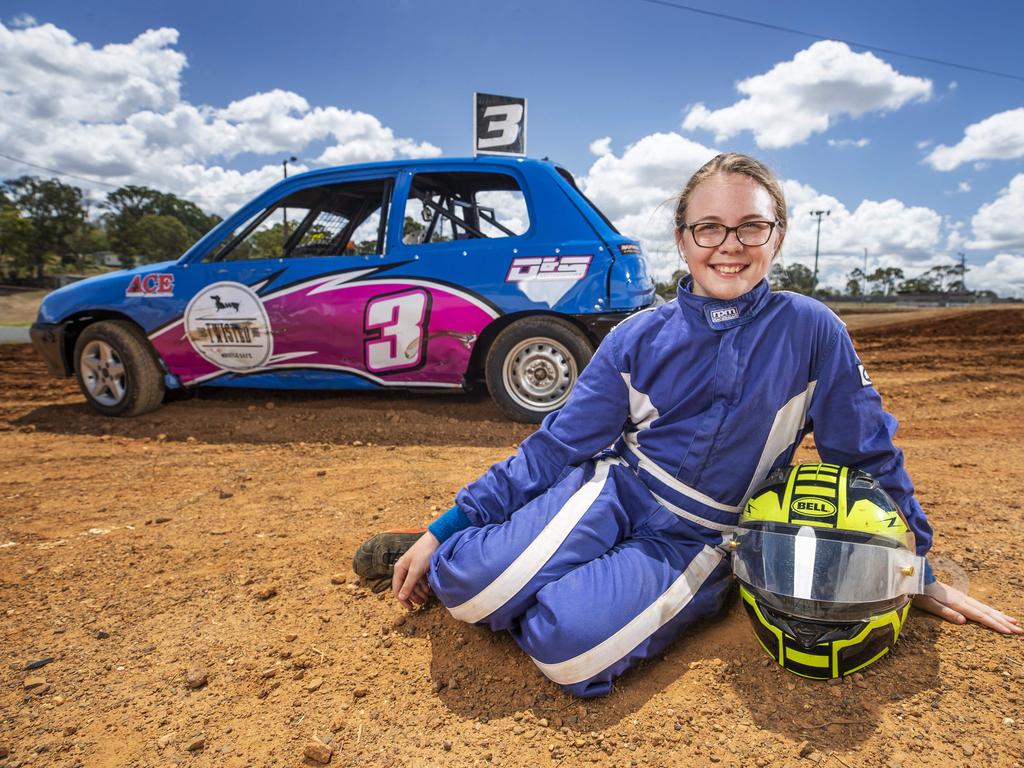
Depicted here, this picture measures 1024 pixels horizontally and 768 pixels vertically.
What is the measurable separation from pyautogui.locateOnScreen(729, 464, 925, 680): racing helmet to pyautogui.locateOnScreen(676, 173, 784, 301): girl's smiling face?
1.98ft

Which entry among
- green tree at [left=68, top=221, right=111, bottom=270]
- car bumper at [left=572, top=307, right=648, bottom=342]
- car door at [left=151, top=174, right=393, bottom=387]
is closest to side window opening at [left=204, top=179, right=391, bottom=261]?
car door at [left=151, top=174, right=393, bottom=387]

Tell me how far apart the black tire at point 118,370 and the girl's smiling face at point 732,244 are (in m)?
4.81

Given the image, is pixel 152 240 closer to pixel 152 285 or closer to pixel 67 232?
pixel 67 232

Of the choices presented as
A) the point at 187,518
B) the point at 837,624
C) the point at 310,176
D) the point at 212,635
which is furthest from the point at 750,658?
the point at 310,176

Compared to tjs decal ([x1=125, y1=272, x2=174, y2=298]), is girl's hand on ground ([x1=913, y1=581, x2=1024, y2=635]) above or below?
below

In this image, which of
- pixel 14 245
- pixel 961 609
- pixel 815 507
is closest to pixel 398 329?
pixel 815 507

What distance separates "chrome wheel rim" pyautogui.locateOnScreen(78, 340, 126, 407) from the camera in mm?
5051

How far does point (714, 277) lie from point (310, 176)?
3.84 meters

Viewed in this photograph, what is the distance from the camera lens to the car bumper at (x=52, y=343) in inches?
201

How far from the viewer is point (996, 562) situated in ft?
7.23

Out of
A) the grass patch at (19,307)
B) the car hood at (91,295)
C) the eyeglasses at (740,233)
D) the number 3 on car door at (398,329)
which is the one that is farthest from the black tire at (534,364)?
the grass patch at (19,307)

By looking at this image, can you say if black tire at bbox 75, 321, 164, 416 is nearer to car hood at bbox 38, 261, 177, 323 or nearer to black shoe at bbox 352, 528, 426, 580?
car hood at bbox 38, 261, 177, 323

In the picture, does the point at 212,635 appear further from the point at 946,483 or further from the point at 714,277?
the point at 946,483

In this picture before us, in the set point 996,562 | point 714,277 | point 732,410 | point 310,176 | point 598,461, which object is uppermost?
point 310,176
